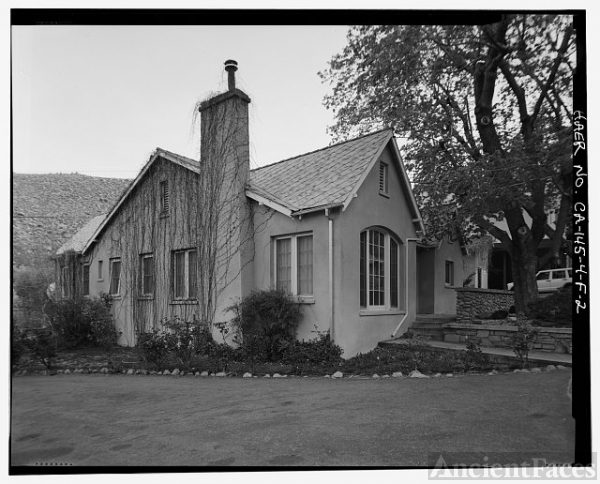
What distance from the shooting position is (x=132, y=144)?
4543mm

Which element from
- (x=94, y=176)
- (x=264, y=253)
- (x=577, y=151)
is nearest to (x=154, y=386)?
(x=264, y=253)

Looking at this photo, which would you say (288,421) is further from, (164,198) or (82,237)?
(82,237)

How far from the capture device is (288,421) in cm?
386

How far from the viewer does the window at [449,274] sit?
23.8 feet

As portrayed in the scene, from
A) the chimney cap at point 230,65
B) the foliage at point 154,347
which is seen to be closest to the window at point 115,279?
Answer: the foliage at point 154,347

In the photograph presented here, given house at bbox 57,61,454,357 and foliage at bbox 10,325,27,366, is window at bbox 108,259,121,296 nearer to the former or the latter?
house at bbox 57,61,454,357

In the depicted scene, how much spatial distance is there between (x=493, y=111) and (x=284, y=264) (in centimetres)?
273

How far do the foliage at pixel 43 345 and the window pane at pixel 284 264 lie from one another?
2.42 meters

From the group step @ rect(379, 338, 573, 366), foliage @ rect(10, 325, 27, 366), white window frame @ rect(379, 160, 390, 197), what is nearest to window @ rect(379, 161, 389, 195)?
white window frame @ rect(379, 160, 390, 197)

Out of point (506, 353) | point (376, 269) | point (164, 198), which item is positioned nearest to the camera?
point (506, 353)

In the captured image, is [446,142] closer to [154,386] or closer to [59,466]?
[154,386]

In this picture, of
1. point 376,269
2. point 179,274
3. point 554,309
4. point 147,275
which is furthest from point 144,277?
point 554,309

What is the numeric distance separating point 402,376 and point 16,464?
3.82m

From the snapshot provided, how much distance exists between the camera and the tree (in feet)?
12.3
